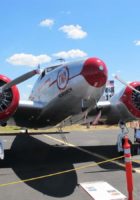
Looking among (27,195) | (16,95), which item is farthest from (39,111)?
(27,195)

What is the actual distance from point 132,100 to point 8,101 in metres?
5.23

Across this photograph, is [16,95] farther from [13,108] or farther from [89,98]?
[89,98]

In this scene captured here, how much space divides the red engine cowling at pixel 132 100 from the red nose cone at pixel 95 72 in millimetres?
3672

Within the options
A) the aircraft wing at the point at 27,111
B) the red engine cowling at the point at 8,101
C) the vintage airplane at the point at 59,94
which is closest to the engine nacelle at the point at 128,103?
the vintage airplane at the point at 59,94

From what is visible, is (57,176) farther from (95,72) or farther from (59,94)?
(59,94)

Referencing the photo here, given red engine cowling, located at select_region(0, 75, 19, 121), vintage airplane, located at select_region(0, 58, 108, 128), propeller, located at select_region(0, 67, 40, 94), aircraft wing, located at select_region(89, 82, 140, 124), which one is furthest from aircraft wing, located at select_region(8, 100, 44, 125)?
aircraft wing, located at select_region(89, 82, 140, 124)

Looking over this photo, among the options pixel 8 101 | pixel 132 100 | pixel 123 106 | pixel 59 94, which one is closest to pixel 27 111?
pixel 59 94

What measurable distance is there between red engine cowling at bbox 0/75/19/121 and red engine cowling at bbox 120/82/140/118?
4.73 m

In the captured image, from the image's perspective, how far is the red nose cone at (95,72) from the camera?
33.6 ft

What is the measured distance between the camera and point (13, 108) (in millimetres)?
11562

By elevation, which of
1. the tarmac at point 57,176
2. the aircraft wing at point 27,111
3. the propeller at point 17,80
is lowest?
the tarmac at point 57,176

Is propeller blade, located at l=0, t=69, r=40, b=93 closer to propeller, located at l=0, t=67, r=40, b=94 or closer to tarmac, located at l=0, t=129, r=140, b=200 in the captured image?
propeller, located at l=0, t=67, r=40, b=94

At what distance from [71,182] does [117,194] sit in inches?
67.9

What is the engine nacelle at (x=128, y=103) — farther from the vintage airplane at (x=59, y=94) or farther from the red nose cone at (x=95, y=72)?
the red nose cone at (x=95, y=72)
